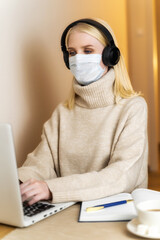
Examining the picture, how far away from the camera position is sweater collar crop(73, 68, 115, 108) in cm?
162

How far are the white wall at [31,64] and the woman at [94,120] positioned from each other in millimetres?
215

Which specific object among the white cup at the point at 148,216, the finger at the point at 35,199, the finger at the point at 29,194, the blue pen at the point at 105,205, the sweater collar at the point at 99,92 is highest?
the sweater collar at the point at 99,92

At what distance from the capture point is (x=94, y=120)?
64.6 inches

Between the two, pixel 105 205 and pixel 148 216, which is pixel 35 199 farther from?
pixel 148 216

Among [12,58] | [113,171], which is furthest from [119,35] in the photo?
[113,171]

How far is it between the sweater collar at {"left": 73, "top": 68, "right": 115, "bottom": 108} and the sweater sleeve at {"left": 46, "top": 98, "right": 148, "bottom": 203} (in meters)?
0.10

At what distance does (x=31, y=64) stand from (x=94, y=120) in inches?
20.8

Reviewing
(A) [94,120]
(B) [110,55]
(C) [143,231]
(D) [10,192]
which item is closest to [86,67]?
(B) [110,55]

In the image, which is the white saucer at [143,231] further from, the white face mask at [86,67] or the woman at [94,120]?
the white face mask at [86,67]

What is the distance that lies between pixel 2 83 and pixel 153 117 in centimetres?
225

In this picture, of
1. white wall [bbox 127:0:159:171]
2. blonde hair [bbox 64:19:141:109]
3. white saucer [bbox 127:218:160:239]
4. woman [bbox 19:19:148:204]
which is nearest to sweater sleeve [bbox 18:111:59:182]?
woman [bbox 19:19:148:204]

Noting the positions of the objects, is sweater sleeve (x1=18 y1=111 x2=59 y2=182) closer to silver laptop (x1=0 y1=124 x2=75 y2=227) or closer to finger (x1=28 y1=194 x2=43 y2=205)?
finger (x1=28 y1=194 x2=43 y2=205)

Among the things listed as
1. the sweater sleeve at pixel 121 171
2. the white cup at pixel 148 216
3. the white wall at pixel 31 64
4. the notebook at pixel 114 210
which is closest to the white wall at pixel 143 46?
the white wall at pixel 31 64

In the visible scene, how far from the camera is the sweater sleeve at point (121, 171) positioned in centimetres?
131
